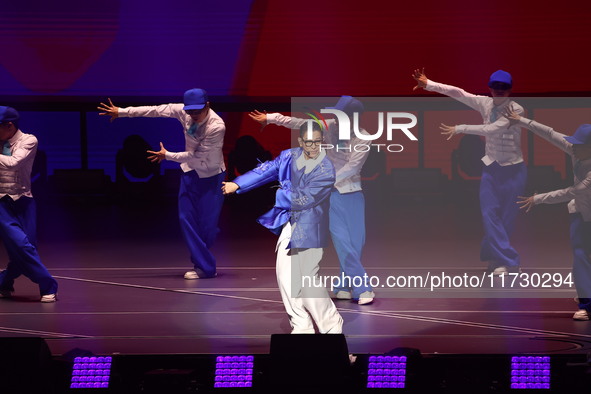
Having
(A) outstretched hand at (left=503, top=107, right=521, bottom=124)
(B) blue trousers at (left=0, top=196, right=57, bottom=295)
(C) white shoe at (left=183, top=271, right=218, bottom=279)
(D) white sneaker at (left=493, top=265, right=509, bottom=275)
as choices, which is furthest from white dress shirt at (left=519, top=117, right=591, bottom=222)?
(B) blue trousers at (left=0, top=196, right=57, bottom=295)

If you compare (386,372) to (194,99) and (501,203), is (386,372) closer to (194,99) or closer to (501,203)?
(501,203)

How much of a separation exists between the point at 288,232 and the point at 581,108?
30.2 ft

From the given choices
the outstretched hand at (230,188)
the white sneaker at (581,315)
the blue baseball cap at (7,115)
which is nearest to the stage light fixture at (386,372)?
the outstretched hand at (230,188)

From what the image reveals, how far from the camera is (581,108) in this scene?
14.8 metres

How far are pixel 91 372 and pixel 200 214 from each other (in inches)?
182

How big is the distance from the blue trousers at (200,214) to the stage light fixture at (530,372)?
481cm

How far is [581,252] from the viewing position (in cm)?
739

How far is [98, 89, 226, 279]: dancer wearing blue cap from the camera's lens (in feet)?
31.3

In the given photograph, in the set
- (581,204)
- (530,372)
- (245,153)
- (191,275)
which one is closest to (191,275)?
(191,275)

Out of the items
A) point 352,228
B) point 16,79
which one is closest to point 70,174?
point 16,79

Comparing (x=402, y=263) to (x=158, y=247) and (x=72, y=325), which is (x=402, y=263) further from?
(x=72, y=325)

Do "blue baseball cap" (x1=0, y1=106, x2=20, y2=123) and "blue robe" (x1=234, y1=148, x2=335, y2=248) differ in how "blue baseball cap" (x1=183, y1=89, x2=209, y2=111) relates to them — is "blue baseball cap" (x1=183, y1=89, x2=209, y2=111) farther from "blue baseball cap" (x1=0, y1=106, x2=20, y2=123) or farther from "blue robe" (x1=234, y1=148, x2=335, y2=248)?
"blue robe" (x1=234, y1=148, x2=335, y2=248)

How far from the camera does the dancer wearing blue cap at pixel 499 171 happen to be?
9.30 m

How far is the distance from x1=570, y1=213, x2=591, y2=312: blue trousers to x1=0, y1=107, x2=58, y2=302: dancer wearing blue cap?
395 cm
